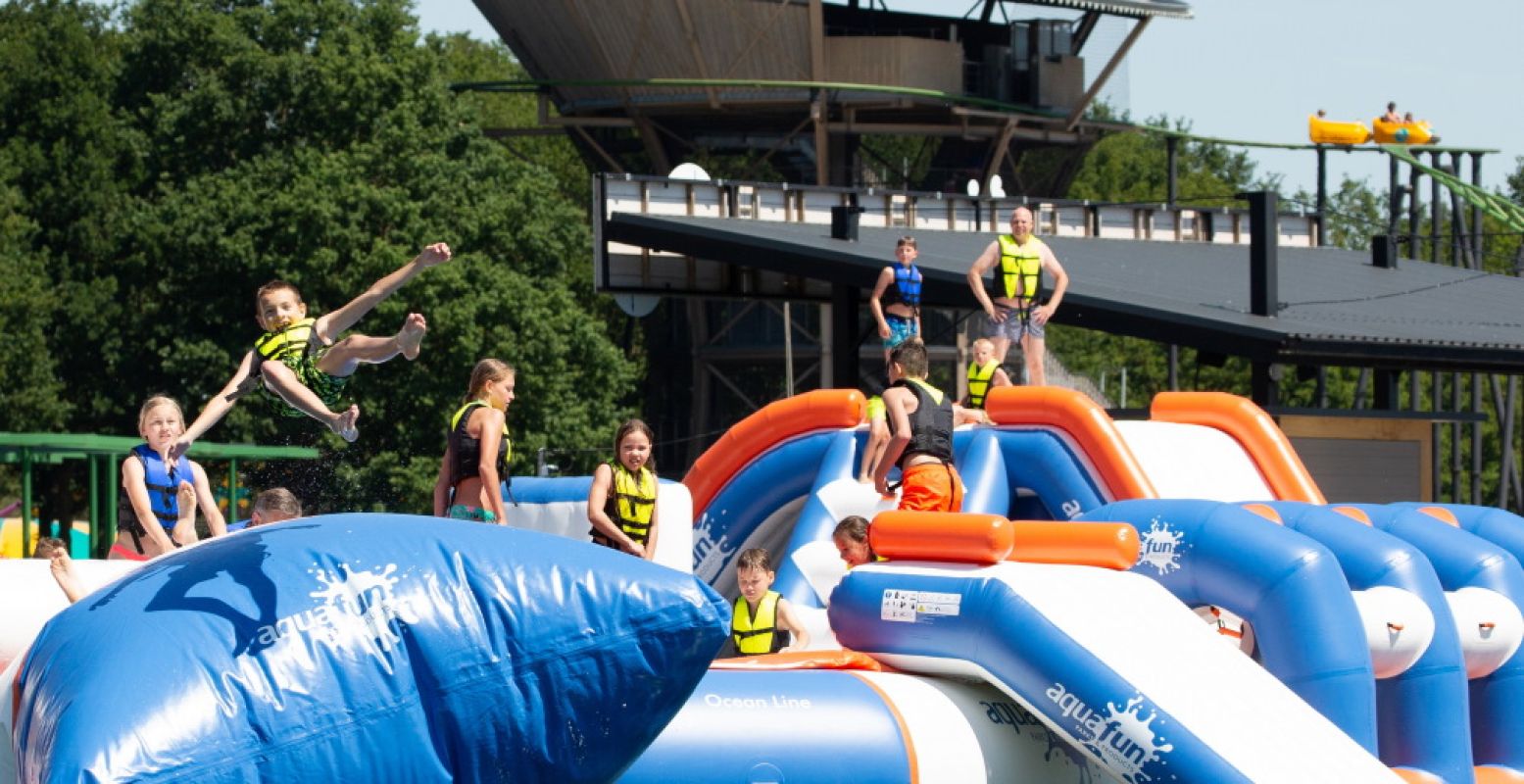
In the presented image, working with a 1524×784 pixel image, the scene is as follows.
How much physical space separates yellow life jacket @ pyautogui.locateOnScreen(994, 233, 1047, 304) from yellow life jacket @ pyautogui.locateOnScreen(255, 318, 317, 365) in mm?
6879

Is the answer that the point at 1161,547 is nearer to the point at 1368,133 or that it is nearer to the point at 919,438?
the point at 919,438

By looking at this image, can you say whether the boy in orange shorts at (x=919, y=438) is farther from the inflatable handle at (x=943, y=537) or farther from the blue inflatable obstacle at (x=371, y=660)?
the blue inflatable obstacle at (x=371, y=660)

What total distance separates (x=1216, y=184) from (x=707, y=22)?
3416cm

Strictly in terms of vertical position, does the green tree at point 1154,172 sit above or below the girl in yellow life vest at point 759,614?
above

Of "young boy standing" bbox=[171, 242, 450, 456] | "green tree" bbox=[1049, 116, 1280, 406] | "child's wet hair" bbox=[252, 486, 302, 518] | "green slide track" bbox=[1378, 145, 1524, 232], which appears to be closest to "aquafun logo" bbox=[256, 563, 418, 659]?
"young boy standing" bbox=[171, 242, 450, 456]

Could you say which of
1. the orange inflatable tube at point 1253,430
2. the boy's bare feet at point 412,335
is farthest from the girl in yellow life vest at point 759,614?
the orange inflatable tube at point 1253,430

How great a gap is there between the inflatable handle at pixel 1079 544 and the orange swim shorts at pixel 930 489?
1.21 m

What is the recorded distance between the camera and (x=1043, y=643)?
8758 millimetres

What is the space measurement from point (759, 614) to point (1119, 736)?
2.70 metres

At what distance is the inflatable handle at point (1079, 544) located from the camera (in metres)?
9.44

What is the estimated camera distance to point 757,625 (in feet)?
35.5

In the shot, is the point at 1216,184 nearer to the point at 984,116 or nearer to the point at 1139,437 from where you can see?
the point at 984,116

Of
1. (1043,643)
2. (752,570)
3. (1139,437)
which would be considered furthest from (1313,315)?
(1043,643)

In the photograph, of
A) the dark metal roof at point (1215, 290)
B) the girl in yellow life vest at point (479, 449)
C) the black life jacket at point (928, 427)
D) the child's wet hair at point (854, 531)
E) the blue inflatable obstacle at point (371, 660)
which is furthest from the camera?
the dark metal roof at point (1215, 290)
